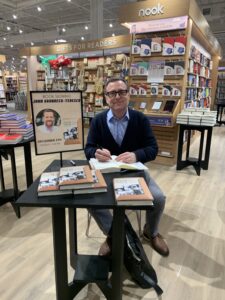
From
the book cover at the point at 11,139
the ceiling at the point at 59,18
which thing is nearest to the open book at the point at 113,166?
the book cover at the point at 11,139

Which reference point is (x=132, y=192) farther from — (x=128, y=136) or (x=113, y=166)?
(x=128, y=136)

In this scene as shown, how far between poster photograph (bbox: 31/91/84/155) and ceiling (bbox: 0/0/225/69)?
25.9 feet

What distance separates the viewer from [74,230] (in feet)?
5.72

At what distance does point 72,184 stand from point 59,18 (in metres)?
12.6

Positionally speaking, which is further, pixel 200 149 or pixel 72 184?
pixel 200 149

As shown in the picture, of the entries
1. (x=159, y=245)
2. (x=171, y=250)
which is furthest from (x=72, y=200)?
(x=171, y=250)

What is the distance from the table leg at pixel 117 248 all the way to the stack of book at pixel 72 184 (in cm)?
16

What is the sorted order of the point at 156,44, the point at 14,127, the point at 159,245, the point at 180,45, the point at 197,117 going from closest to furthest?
the point at 159,245 → the point at 14,127 → the point at 197,117 → the point at 180,45 → the point at 156,44

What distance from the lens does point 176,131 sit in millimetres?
4527

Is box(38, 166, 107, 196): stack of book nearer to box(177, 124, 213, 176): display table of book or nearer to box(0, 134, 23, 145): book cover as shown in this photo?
box(0, 134, 23, 145): book cover

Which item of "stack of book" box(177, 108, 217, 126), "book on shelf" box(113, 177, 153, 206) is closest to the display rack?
"stack of book" box(177, 108, 217, 126)

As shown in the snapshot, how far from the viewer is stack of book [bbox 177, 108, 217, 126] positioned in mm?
3836

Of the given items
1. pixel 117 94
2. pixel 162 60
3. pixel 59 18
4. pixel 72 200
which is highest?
pixel 59 18

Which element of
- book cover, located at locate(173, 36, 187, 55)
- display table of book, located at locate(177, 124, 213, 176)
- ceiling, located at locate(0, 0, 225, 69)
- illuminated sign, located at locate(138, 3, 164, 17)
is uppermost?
ceiling, located at locate(0, 0, 225, 69)
